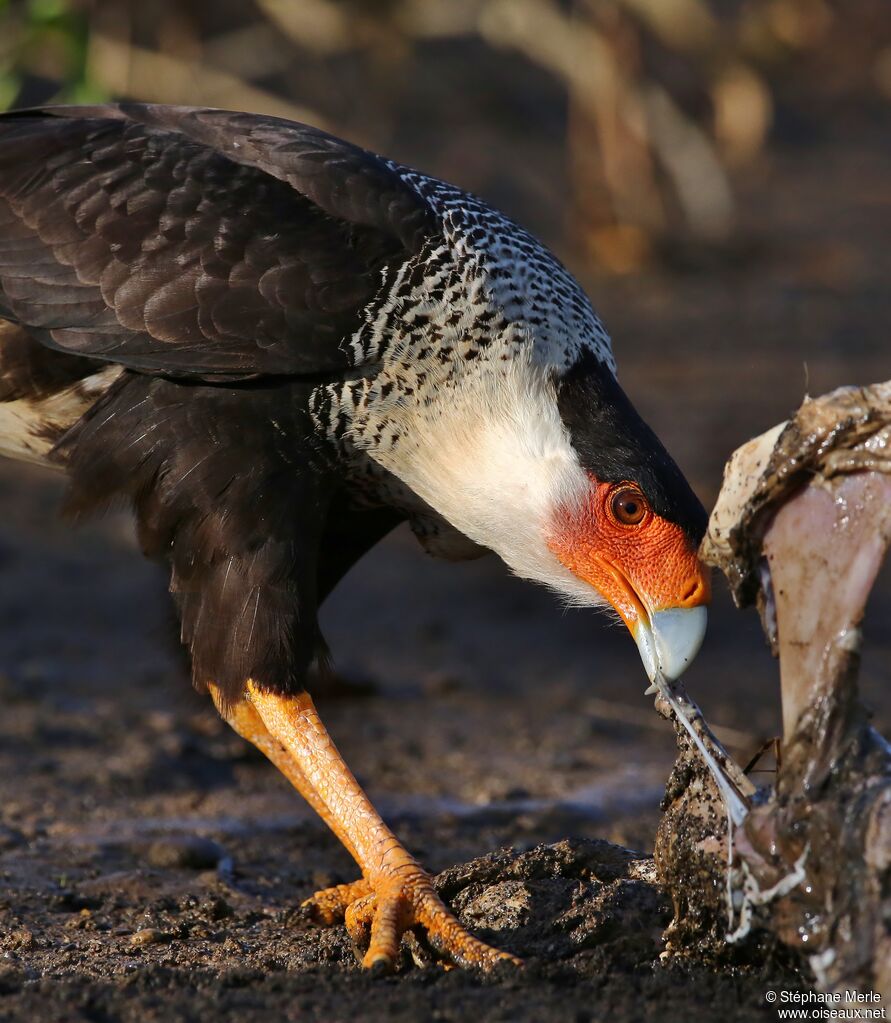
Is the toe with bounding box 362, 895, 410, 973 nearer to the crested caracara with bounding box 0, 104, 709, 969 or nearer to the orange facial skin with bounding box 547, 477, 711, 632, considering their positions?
the crested caracara with bounding box 0, 104, 709, 969

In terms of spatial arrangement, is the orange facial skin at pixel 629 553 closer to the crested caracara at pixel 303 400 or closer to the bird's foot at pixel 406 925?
the crested caracara at pixel 303 400

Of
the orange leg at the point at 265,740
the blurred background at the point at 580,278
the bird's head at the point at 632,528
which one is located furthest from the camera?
the blurred background at the point at 580,278

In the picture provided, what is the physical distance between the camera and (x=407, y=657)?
7090 mm

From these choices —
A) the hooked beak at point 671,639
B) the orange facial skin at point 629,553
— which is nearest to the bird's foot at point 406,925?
the hooked beak at point 671,639

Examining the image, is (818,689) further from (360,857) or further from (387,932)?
(360,857)

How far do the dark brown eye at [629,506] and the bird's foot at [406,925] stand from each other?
3.47 ft

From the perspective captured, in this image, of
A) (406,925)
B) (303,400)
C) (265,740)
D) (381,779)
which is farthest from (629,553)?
(381,779)

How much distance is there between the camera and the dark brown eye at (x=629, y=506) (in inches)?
160

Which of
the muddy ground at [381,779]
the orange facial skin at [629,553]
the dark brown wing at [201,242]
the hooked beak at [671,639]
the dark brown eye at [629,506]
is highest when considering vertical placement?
the dark brown wing at [201,242]

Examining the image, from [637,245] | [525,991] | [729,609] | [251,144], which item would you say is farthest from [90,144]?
[637,245]

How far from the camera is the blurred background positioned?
19.0ft

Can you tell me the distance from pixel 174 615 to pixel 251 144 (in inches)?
55.7

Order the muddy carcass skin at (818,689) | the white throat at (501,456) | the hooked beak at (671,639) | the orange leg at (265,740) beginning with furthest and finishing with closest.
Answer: the orange leg at (265,740) < the white throat at (501,456) < the hooked beak at (671,639) < the muddy carcass skin at (818,689)

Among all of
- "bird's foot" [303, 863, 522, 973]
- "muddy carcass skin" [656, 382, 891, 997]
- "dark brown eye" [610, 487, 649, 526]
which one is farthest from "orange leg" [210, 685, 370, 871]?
"muddy carcass skin" [656, 382, 891, 997]
